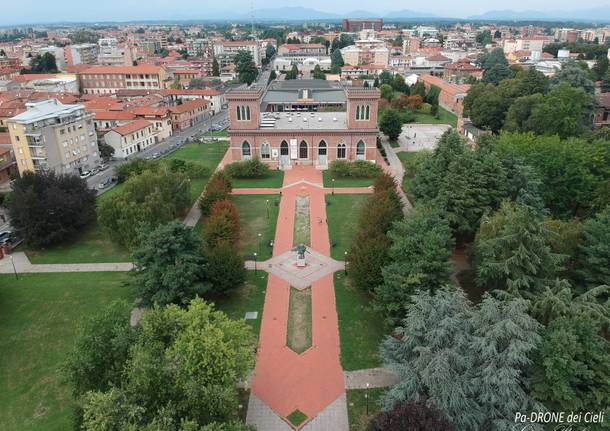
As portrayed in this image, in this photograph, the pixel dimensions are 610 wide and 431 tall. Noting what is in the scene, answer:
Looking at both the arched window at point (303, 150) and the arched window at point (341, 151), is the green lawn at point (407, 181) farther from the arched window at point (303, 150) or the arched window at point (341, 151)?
the arched window at point (303, 150)

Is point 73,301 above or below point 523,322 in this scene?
below

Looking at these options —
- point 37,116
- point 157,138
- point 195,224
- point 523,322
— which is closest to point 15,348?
point 195,224

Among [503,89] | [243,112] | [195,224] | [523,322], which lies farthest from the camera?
[503,89]

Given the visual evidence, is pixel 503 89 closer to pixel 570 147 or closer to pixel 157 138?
pixel 570 147

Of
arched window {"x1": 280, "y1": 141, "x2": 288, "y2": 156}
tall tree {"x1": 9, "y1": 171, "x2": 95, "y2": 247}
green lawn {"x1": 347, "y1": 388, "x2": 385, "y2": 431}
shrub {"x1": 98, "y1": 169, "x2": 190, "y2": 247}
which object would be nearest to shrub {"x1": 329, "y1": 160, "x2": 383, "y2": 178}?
arched window {"x1": 280, "y1": 141, "x2": 288, "y2": 156}

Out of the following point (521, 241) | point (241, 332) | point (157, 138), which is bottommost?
point (157, 138)

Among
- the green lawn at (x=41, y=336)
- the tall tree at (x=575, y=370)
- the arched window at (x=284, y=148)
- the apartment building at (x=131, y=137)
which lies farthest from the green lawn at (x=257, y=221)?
the apartment building at (x=131, y=137)
